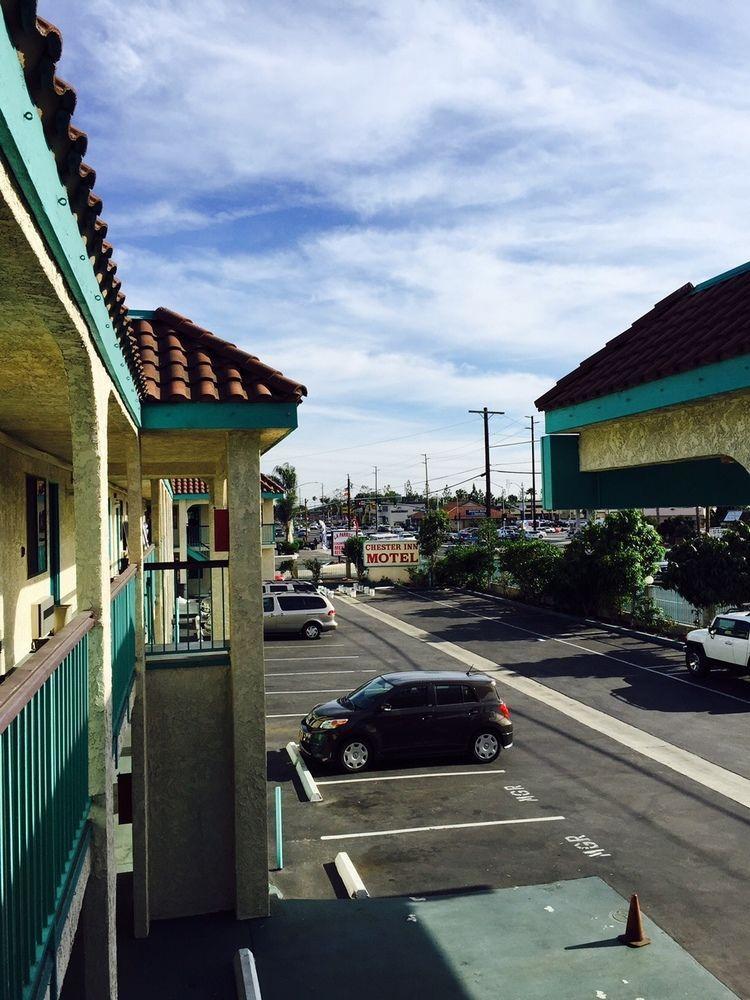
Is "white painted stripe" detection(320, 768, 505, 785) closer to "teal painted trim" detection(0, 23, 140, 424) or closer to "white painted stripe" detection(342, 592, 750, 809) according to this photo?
"white painted stripe" detection(342, 592, 750, 809)

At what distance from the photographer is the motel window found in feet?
31.8

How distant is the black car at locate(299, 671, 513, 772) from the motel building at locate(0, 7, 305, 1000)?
4628 mm

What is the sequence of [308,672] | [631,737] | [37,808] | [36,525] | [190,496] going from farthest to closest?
[190,496]
[308,672]
[631,737]
[36,525]
[37,808]

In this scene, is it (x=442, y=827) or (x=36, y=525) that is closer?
(x=36, y=525)

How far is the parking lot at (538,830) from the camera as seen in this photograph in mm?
10125

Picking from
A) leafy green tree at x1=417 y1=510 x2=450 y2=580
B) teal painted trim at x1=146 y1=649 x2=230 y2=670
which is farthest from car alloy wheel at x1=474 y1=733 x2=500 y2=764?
leafy green tree at x1=417 y1=510 x2=450 y2=580

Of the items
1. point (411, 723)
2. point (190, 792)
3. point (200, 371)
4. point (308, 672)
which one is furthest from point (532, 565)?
point (200, 371)

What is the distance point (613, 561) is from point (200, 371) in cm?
2490

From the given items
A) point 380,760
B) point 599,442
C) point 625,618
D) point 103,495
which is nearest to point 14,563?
point 103,495

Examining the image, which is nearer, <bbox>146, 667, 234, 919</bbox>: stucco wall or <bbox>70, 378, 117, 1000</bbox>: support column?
<bbox>70, 378, 117, 1000</bbox>: support column

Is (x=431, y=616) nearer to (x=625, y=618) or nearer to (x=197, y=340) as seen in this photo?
(x=625, y=618)

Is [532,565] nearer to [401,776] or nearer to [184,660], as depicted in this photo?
[401,776]

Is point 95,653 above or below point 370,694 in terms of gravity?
above

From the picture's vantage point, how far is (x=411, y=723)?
15336 millimetres
